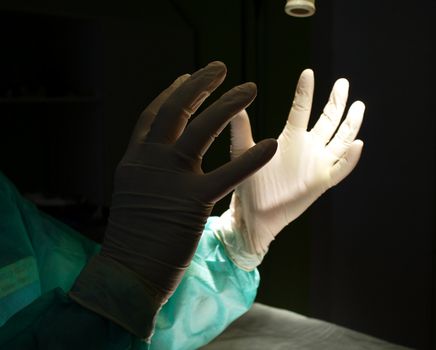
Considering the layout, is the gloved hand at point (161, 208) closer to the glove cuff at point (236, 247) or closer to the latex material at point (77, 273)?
the latex material at point (77, 273)

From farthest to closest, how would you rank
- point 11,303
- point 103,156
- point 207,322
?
1. point 103,156
2. point 207,322
3. point 11,303

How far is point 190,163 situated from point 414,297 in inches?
54.6

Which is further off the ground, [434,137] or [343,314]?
[434,137]

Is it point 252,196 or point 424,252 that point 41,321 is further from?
point 424,252

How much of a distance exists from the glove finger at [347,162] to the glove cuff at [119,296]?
1.83 feet

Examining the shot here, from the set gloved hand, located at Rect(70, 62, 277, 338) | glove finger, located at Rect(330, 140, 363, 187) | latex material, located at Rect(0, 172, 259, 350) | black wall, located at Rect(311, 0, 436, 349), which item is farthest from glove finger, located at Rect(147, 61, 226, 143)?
black wall, located at Rect(311, 0, 436, 349)

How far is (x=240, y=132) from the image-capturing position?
1.12 meters

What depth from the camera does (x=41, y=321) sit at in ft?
2.31

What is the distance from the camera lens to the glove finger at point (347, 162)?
3.69 ft

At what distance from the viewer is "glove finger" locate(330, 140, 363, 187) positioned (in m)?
1.13

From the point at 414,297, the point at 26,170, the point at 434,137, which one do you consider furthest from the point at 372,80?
the point at 26,170

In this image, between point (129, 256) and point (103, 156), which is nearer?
point (129, 256)

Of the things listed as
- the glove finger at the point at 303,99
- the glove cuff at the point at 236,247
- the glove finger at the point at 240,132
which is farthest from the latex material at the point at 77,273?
the glove finger at the point at 303,99

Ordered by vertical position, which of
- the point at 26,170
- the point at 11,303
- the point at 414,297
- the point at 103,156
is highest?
the point at 11,303
